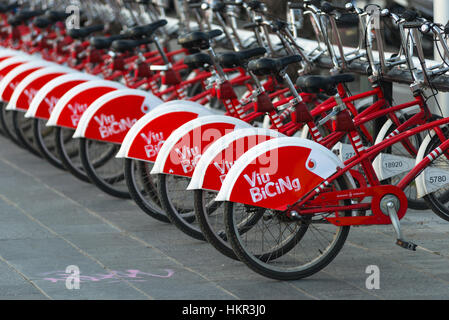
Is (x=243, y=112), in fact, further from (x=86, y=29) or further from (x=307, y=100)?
(x=86, y=29)

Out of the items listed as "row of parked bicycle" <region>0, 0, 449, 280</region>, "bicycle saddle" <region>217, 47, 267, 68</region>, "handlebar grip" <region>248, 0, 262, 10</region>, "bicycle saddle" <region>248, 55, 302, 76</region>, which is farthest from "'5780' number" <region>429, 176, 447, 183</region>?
"handlebar grip" <region>248, 0, 262, 10</region>

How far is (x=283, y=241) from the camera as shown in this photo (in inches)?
213

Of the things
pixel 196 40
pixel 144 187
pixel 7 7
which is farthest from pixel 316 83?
pixel 7 7

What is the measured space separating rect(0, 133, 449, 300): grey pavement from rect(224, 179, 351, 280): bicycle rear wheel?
89mm

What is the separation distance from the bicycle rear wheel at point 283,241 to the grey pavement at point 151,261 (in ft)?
0.29

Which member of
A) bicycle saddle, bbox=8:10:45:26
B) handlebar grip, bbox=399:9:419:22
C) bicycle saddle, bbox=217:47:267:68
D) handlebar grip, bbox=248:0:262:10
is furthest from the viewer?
bicycle saddle, bbox=8:10:45:26

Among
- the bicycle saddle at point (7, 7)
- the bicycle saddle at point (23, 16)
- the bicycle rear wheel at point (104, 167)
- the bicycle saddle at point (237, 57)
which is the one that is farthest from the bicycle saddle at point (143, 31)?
the bicycle saddle at point (7, 7)

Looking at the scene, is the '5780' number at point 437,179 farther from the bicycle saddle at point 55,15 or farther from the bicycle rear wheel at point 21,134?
the bicycle saddle at point 55,15

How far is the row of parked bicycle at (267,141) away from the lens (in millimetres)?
5141

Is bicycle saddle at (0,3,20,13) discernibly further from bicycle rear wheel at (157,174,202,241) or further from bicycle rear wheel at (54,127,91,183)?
bicycle rear wheel at (157,174,202,241)

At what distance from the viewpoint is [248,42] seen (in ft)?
27.2

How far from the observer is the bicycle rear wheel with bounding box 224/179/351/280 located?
5133 millimetres

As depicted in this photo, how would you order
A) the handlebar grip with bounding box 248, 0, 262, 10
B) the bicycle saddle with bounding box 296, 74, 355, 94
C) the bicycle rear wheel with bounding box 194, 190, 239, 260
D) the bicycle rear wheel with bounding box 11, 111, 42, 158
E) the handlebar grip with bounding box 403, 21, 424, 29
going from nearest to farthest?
the bicycle saddle with bounding box 296, 74, 355, 94
the bicycle rear wheel with bounding box 194, 190, 239, 260
the handlebar grip with bounding box 403, 21, 424, 29
the handlebar grip with bounding box 248, 0, 262, 10
the bicycle rear wheel with bounding box 11, 111, 42, 158
